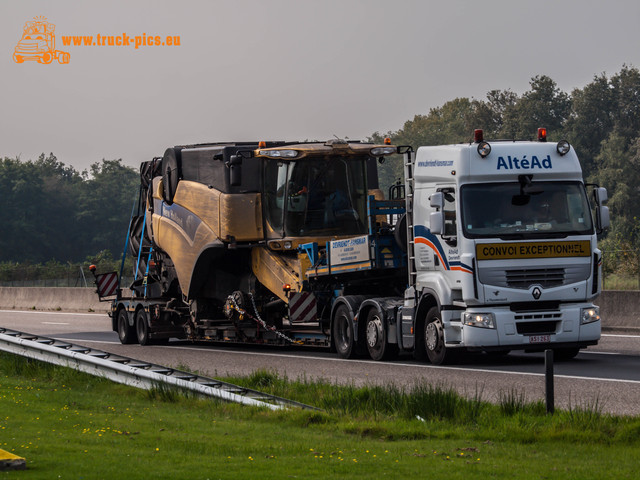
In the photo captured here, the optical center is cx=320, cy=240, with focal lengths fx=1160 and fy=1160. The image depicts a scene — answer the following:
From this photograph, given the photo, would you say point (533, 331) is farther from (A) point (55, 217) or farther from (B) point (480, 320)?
(A) point (55, 217)

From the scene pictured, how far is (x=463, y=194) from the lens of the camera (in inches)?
663

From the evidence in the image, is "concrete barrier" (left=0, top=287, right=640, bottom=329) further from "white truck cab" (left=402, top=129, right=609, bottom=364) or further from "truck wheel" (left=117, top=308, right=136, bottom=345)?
"truck wheel" (left=117, top=308, right=136, bottom=345)

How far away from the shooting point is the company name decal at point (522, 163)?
671 inches

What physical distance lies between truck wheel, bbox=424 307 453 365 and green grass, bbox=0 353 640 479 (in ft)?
15.1

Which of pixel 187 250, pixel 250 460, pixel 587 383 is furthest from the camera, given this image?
pixel 187 250

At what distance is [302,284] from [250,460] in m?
12.3

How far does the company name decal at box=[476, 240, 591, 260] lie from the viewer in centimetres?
1659

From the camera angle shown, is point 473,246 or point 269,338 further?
point 269,338

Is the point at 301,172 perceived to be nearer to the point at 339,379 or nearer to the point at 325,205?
the point at 325,205

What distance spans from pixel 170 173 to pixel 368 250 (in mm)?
7091

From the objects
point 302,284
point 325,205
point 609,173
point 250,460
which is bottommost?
point 250,460

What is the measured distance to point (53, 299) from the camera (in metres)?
45.0

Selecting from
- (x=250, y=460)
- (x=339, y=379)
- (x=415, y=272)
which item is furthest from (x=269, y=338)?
(x=250, y=460)

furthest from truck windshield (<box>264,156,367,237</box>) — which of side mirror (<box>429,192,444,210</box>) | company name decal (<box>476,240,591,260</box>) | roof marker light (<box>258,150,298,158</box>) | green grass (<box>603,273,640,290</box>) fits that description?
green grass (<box>603,273,640,290</box>)
